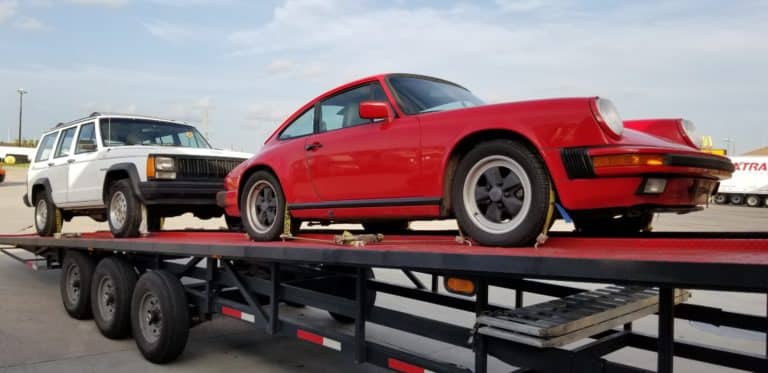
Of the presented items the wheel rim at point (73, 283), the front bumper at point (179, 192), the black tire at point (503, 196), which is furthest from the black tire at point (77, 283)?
the black tire at point (503, 196)

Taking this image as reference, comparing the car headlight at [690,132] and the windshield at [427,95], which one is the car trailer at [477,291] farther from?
the windshield at [427,95]

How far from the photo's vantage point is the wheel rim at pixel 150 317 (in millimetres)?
5172

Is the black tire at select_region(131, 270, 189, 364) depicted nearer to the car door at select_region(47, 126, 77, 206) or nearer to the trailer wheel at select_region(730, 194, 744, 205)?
the car door at select_region(47, 126, 77, 206)

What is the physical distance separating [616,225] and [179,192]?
4.50m

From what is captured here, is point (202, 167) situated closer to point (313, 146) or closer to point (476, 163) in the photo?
point (313, 146)

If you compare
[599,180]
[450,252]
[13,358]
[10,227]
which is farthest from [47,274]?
[599,180]

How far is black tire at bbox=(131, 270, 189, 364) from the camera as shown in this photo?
4973mm

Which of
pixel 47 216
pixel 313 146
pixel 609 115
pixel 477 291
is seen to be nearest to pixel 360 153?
pixel 313 146

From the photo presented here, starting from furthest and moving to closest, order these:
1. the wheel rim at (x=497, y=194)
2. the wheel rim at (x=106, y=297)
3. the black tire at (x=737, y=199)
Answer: the black tire at (x=737, y=199)
the wheel rim at (x=106, y=297)
the wheel rim at (x=497, y=194)

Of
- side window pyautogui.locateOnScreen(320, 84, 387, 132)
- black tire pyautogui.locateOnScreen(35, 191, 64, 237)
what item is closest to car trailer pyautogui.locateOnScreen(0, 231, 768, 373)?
side window pyautogui.locateOnScreen(320, 84, 387, 132)

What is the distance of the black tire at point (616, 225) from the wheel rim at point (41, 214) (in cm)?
739

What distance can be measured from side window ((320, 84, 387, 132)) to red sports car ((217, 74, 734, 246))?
11 mm

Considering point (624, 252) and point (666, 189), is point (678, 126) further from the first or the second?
point (624, 252)

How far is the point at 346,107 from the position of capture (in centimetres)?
466
